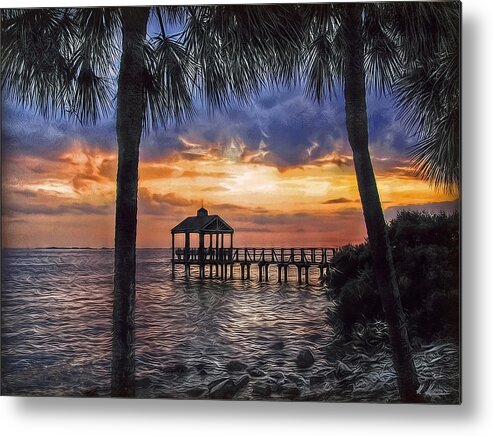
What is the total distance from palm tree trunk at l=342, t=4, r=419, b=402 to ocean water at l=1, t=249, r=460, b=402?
1.9 inches

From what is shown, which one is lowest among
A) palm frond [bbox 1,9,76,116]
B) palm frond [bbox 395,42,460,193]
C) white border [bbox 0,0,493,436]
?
white border [bbox 0,0,493,436]

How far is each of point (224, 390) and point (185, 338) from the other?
0.30 m

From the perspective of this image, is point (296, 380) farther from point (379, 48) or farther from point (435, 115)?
point (379, 48)

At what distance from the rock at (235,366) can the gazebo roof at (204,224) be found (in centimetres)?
60

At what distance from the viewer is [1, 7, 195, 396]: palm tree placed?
359cm

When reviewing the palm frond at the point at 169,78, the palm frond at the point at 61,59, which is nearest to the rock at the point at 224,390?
the palm frond at the point at 169,78

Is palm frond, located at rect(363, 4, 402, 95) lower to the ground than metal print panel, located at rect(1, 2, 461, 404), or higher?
higher

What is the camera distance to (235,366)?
3.55m

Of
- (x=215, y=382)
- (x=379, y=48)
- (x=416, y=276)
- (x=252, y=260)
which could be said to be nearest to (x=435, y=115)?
(x=379, y=48)

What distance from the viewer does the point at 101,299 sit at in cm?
362

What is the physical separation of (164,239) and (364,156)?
3.24 feet

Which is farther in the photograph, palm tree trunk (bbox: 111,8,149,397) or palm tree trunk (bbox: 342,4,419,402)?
palm tree trunk (bbox: 111,8,149,397)

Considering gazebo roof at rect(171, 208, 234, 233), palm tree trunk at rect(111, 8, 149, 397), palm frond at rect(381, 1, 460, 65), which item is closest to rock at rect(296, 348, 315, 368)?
gazebo roof at rect(171, 208, 234, 233)

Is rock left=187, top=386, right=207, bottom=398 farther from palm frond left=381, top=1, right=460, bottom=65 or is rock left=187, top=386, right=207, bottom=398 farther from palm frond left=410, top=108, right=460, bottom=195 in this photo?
palm frond left=381, top=1, right=460, bottom=65
